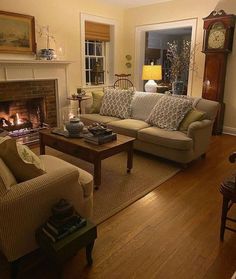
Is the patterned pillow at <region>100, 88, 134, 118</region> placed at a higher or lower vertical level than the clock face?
lower

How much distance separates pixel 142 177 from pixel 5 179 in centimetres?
187

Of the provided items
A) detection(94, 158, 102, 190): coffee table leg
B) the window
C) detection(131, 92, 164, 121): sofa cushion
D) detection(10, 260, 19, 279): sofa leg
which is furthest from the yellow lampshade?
detection(10, 260, 19, 279): sofa leg

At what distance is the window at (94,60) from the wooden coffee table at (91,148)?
2.96m

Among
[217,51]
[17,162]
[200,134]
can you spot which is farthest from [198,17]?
[17,162]

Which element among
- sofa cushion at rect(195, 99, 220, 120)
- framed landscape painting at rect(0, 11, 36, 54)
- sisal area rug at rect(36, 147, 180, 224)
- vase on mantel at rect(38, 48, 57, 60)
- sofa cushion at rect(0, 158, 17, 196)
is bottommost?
sisal area rug at rect(36, 147, 180, 224)

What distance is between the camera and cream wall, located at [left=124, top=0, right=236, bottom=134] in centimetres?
469

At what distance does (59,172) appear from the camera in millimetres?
1730

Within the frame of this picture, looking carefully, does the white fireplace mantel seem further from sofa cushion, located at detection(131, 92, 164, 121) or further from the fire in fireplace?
sofa cushion, located at detection(131, 92, 164, 121)

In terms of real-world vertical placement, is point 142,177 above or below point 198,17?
below

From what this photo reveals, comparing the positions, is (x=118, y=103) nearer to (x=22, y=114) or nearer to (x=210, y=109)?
(x=210, y=109)

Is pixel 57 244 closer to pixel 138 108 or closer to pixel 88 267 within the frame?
pixel 88 267

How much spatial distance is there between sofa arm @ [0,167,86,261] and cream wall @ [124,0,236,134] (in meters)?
4.09

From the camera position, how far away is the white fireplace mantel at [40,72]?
13.3 feet

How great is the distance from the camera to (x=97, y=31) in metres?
5.61
